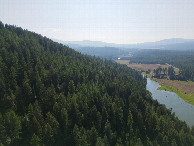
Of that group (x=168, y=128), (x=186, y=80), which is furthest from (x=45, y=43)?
(x=186, y=80)

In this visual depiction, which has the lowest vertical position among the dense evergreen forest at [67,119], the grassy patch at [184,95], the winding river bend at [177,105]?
the winding river bend at [177,105]

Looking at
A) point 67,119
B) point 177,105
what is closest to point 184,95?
point 177,105

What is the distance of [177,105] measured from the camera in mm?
104438

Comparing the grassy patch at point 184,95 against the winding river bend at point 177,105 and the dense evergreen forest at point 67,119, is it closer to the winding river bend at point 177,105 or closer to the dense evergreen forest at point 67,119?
the winding river bend at point 177,105

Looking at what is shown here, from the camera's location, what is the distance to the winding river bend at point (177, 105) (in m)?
84.2

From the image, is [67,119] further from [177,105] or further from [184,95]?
[184,95]

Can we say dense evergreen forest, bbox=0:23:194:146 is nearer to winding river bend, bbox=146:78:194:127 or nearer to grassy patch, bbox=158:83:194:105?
winding river bend, bbox=146:78:194:127

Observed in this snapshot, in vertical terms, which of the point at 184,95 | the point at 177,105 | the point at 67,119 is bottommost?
the point at 177,105

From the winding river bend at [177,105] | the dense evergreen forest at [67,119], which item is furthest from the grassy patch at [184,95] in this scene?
the dense evergreen forest at [67,119]

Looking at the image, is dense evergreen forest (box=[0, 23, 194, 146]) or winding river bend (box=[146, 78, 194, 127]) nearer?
dense evergreen forest (box=[0, 23, 194, 146])

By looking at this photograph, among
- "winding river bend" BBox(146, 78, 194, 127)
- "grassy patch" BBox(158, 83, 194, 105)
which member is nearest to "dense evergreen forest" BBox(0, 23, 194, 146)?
"winding river bend" BBox(146, 78, 194, 127)

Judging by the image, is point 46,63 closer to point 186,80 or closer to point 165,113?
point 165,113

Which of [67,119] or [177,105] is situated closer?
[67,119]

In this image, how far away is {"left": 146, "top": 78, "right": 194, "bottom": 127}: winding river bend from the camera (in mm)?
84200
